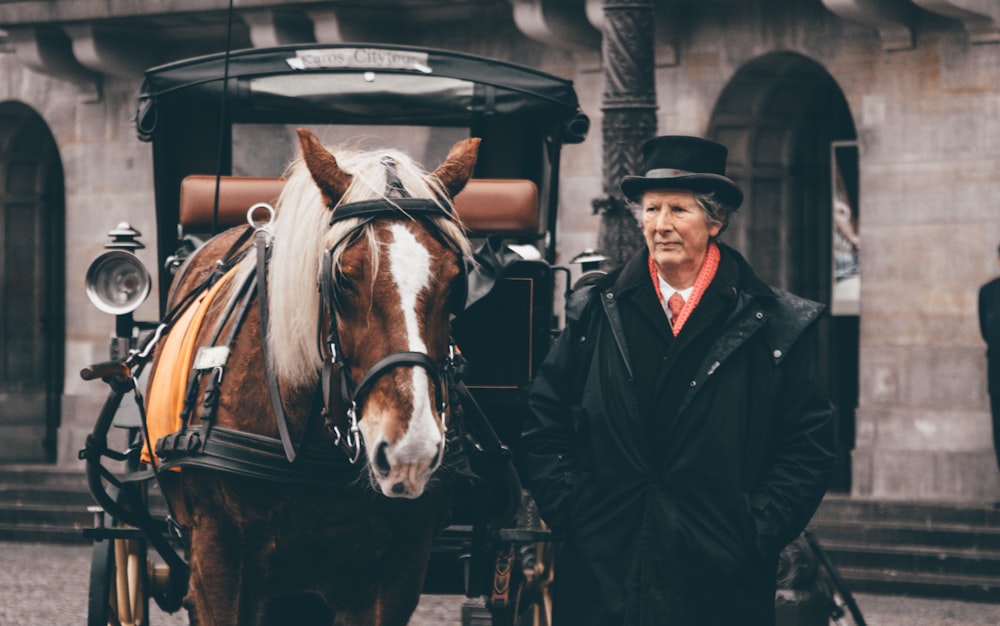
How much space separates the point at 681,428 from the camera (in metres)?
4.95

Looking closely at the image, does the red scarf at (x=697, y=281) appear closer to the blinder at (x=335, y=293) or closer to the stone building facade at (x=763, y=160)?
the blinder at (x=335, y=293)

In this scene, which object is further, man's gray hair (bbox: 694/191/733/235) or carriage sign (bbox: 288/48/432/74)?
A: carriage sign (bbox: 288/48/432/74)

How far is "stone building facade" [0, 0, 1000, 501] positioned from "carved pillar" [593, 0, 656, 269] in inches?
210

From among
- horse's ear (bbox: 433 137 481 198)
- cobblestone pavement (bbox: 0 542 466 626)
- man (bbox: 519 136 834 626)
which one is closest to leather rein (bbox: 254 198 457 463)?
horse's ear (bbox: 433 137 481 198)

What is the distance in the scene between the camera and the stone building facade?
46.6ft

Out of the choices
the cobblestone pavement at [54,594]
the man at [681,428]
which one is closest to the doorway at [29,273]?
the cobblestone pavement at [54,594]

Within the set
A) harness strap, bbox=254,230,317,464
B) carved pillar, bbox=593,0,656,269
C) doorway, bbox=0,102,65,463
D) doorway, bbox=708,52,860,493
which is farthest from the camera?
doorway, bbox=0,102,65,463

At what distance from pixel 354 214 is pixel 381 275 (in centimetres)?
26

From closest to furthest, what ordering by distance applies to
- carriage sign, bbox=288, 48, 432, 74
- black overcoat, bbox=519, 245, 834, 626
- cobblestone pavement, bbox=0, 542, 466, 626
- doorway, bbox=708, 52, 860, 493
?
1. black overcoat, bbox=519, 245, 834, 626
2. carriage sign, bbox=288, 48, 432, 74
3. cobblestone pavement, bbox=0, 542, 466, 626
4. doorway, bbox=708, 52, 860, 493

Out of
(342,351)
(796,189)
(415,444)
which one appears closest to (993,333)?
(796,189)

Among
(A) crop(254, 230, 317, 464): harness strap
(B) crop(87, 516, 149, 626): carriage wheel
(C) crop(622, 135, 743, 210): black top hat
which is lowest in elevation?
(B) crop(87, 516, 149, 626): carriage wheel

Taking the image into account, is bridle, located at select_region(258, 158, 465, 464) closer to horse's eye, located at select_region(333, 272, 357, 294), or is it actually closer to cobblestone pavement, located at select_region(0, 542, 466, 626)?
horse's eye, located at select_region(333, 272, 357, 294)

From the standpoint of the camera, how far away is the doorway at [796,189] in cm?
1603

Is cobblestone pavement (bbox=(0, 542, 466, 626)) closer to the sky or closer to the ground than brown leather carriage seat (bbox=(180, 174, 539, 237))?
closer to the ground
